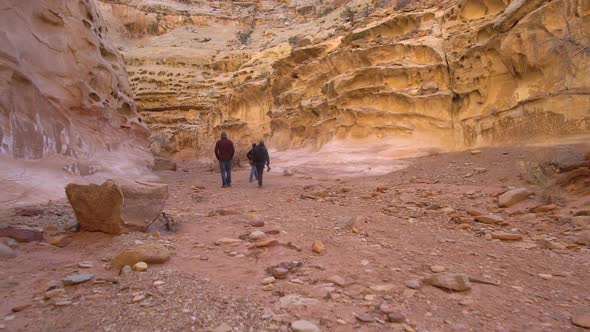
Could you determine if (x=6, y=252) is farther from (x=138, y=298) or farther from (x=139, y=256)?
(x=138, y=298)

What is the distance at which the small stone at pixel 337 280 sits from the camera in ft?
8.48

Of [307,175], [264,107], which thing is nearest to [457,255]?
[307,175]

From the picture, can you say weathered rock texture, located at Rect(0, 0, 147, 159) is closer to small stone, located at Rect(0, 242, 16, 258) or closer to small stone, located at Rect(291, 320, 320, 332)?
small stone, located at Rect(0, 242, 16, 258)

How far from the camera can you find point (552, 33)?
314 inches

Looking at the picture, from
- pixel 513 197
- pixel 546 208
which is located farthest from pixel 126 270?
pixel 513 197

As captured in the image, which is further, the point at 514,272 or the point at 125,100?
the point at 125,100

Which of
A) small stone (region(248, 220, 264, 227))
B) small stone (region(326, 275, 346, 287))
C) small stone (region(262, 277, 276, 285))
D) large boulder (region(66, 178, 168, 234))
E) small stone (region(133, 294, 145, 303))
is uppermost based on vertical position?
large boulder (region(66, 178, 168, 234))

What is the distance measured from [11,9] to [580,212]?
34.8ft

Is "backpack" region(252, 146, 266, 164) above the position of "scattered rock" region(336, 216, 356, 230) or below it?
above

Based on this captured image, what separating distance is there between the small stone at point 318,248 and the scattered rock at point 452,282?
1.02 m

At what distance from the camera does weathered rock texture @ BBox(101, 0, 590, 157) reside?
26.1ft

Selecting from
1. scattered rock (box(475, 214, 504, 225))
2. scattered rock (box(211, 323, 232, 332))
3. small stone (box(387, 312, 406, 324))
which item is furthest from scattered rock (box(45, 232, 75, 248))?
scattered rock (box(475, 214, 504, 225))

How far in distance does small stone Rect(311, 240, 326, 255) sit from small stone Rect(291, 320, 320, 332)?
1.24 meters

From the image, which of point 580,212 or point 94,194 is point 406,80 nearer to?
point 580,212
